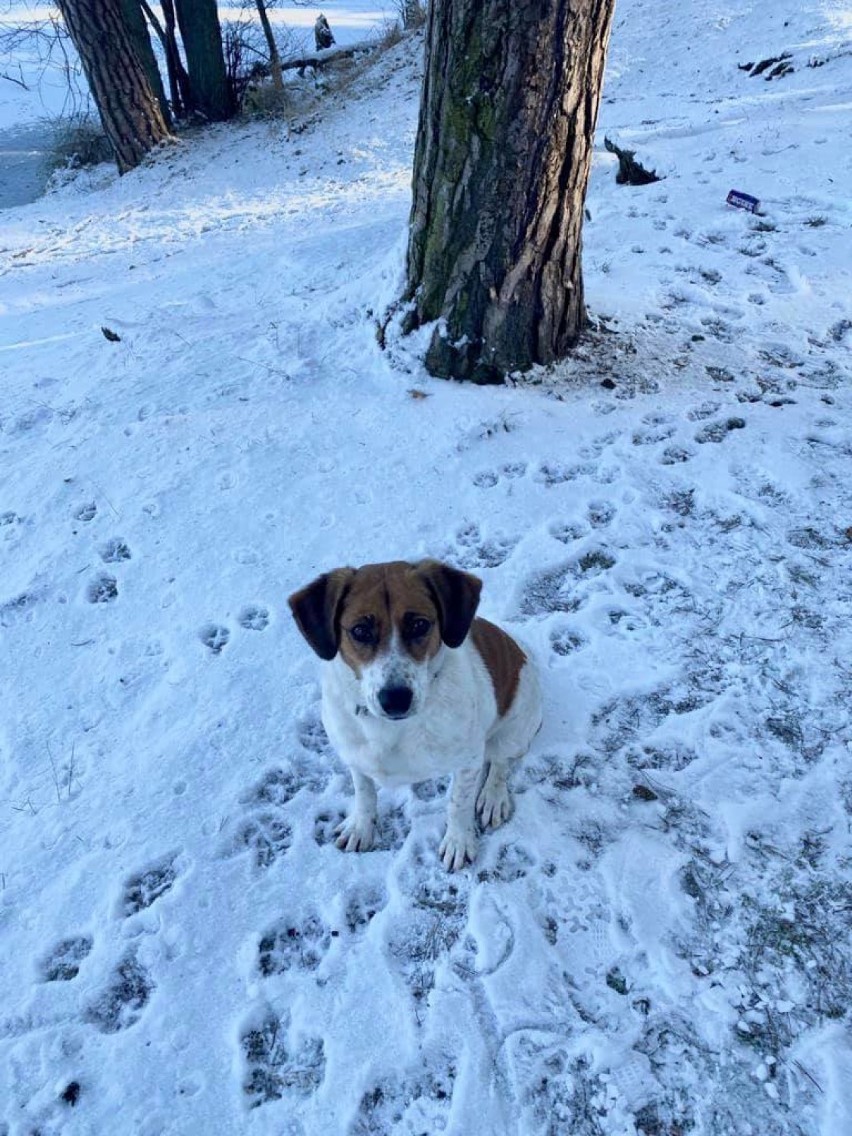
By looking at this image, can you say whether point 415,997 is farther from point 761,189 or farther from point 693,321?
point 761,189

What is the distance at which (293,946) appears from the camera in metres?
3.17

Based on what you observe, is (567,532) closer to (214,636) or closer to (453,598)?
(453,598)

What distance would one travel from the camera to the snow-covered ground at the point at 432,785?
278 centimetres

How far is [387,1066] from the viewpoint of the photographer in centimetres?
277

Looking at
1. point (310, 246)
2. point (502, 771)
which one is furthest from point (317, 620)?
point (310, 246)

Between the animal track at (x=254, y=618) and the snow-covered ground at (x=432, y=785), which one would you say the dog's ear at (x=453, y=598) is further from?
the animal track at (x=254, y=618)

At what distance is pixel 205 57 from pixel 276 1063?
1806cm

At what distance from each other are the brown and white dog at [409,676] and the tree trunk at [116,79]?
1357 centimetres

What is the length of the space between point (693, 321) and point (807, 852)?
15.3 ft

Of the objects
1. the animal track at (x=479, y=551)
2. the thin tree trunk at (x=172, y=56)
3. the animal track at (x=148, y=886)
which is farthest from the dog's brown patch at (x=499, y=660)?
the thin tree trunk at (x=172, y=56)

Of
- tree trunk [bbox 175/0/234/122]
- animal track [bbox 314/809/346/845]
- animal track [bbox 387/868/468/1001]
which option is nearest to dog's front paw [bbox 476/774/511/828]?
animal track [bbox 387/868/468/1001]

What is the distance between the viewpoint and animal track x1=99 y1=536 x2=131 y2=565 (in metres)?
5.11

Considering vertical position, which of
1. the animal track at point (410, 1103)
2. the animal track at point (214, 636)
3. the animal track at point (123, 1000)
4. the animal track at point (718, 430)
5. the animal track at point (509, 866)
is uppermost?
the animal track at point (718, 430)

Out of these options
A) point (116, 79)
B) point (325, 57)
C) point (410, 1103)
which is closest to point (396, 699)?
point (410, 1103)
